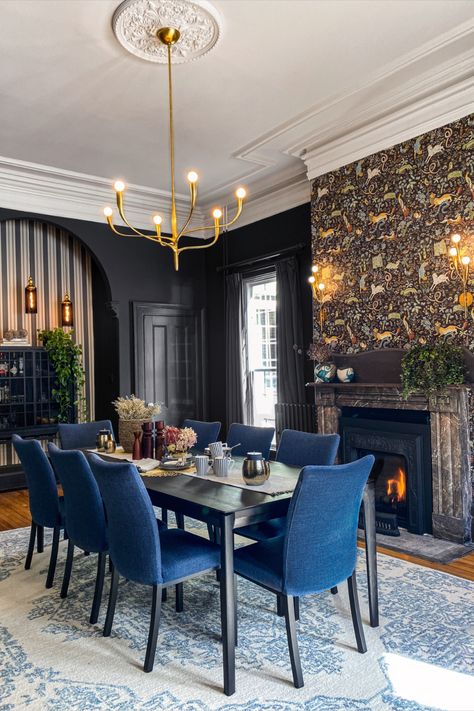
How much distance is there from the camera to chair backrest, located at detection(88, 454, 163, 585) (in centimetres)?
247

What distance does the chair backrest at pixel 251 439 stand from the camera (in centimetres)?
393

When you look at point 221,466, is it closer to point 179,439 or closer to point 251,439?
point 179,439

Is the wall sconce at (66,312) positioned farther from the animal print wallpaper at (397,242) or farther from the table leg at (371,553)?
the table leg at (371,553)

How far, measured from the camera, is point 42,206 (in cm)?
605

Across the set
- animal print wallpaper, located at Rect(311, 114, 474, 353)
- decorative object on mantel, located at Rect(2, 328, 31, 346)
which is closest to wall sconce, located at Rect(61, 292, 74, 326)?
decorative object on mantel, located at Rect(2, 328, 31, 346)

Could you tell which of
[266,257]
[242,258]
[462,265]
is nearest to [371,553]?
[462,265]

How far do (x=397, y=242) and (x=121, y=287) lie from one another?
3.39 m

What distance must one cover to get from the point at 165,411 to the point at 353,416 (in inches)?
113

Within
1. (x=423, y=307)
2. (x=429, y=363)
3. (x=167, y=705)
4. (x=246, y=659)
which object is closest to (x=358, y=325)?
(x=423, y=307)

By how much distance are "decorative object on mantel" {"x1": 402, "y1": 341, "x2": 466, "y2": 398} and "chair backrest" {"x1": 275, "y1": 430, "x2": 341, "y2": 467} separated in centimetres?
99

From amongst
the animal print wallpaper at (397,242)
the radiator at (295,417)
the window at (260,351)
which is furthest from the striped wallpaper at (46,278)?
the animal print wallpaper at (397,242)

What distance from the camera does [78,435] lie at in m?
4.54

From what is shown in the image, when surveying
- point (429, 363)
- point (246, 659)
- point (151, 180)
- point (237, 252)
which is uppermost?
point (151, 180)

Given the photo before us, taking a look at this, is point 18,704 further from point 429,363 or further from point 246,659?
point 429,363
